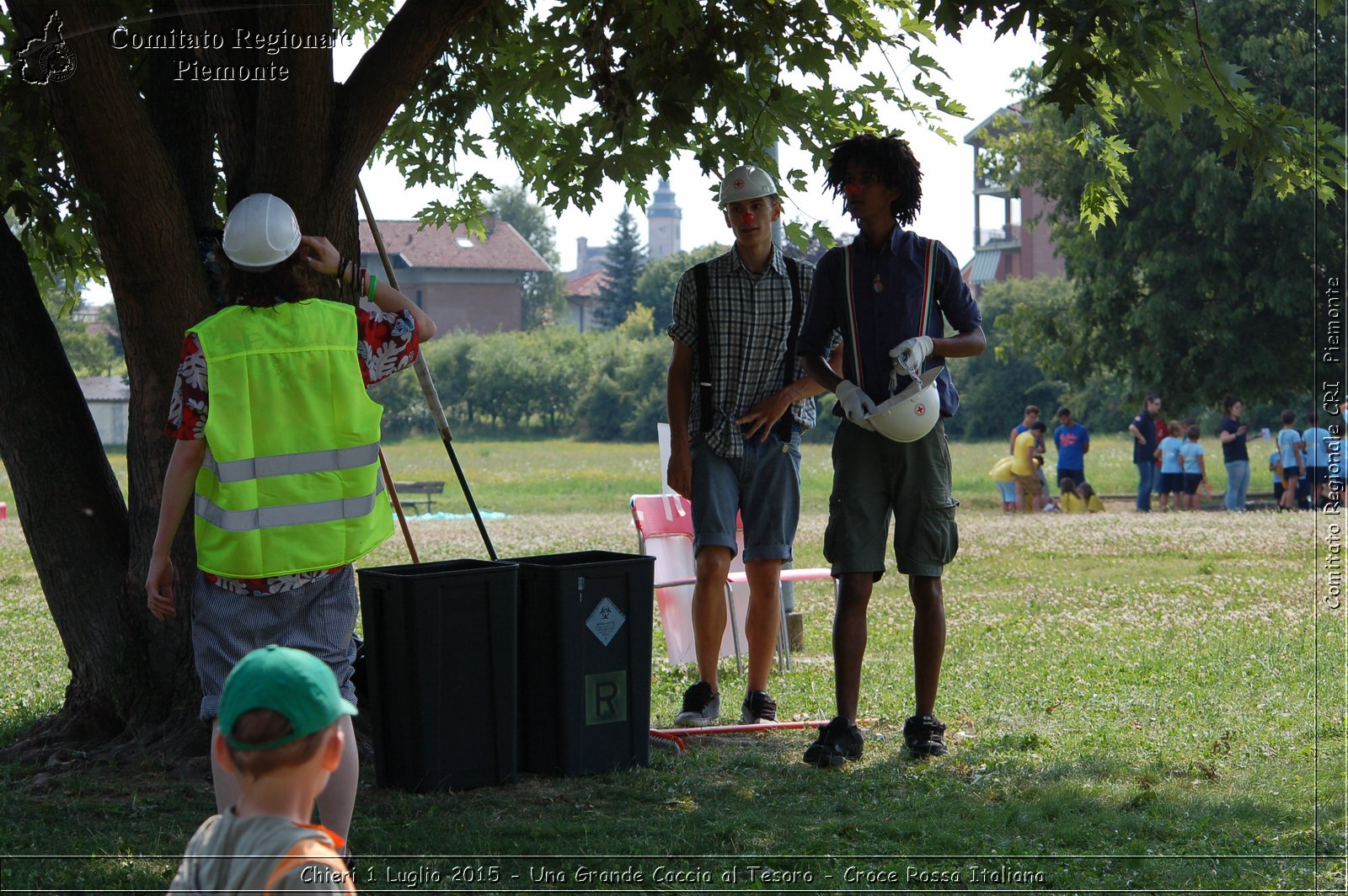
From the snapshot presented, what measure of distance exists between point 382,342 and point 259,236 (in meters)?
0.47

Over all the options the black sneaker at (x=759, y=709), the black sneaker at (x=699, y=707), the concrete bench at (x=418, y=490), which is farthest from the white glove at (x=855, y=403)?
the concrete bench at (x=418, y=490)

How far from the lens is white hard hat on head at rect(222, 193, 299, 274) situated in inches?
159

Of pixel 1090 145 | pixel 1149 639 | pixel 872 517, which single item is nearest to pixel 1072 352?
pixel 1149 639

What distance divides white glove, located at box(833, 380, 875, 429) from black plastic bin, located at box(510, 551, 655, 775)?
1.01 metres

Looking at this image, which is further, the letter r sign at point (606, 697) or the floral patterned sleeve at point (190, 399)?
the letter r sign at point (606, 697)

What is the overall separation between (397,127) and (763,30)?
11.5 ft

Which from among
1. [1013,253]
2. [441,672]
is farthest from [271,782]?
[1013,253]

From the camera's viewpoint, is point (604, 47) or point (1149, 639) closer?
point (604, 47)

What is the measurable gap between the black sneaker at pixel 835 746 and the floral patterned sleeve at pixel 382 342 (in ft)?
7.98

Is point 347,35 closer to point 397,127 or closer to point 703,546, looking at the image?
point 397,127

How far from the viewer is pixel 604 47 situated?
633cm

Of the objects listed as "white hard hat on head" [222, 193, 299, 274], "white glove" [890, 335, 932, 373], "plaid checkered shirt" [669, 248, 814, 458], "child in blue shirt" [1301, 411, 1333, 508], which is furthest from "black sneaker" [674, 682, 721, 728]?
"child in blue shirt" [1301, 411, 1333, 508]

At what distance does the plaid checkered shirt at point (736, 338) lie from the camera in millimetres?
6484

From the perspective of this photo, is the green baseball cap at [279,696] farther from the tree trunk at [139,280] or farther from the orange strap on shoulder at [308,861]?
the tree trunk at [139,280]
